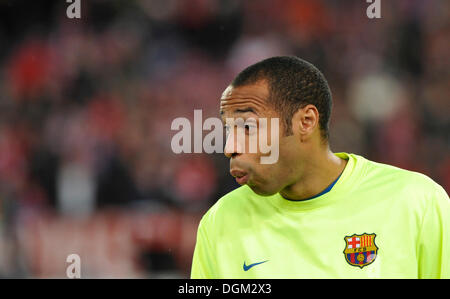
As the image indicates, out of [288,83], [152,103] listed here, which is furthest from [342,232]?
[152,103]

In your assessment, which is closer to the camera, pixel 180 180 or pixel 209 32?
pixel 180 180

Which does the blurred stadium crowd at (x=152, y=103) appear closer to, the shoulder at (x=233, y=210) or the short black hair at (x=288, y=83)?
the shoulder at (x=233, y=210)

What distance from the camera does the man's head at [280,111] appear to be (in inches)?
98.4

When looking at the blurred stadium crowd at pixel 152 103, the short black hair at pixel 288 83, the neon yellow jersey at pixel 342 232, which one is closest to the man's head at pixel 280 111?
the short black hair at pixel 288 83

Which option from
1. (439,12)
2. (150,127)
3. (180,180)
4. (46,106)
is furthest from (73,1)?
(439,12)

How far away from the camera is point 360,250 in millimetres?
2473

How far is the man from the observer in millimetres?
2430

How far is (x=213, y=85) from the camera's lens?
7.51 meters

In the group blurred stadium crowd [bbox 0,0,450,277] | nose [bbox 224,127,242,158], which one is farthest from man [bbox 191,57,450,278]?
blurred stadium crowd [bbox 0,0,450,277]

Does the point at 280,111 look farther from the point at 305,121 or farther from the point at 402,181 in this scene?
the point at 402,181

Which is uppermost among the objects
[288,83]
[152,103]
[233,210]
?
[152,103]

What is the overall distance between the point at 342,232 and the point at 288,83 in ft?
2.00
